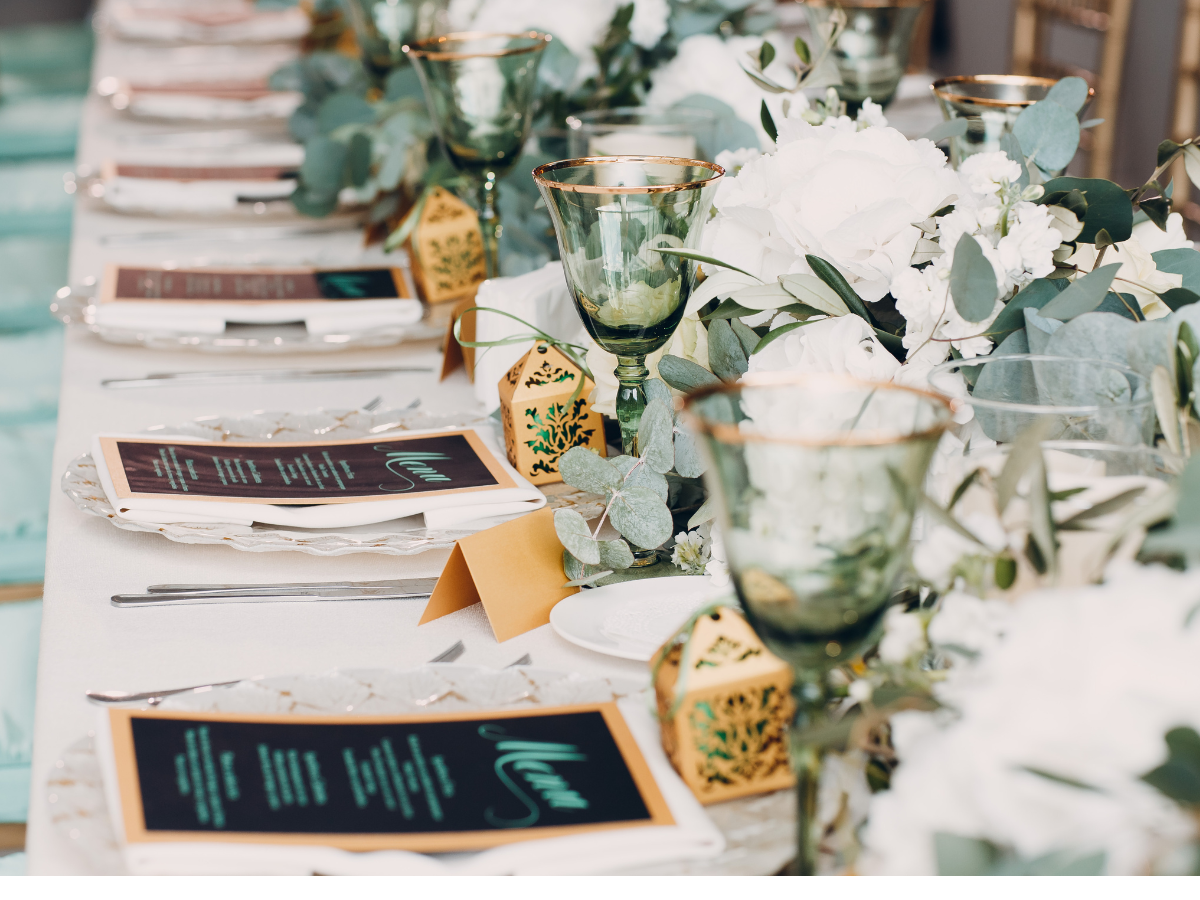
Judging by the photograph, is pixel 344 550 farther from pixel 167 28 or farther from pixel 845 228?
pixel 167 28

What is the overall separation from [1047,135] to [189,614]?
68cm

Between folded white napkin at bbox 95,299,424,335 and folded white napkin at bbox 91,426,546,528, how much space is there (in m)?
0.40

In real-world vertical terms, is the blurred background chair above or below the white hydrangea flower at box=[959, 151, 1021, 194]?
below

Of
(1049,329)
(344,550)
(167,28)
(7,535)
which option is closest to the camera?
(1049,329)

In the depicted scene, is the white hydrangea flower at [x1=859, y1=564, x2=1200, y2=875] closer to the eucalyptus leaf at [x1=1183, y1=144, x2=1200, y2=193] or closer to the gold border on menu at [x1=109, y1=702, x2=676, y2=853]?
the gold border on menu at [x1=109, y1=702, x2=676, y2=853]

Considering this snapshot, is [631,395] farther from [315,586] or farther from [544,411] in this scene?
[315,586]

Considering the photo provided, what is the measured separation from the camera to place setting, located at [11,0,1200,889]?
A: 455mm

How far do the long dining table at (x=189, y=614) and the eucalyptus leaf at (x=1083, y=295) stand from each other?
1.10 feet

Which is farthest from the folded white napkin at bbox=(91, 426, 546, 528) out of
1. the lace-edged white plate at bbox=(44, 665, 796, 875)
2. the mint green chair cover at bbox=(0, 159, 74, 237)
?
the mint green chair cover at bbox=(0, 159, 74, 237)

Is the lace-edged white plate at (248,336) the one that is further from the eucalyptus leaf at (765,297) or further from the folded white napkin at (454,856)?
the folded white napkin at (454,856)

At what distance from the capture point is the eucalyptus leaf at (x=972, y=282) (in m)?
0.71

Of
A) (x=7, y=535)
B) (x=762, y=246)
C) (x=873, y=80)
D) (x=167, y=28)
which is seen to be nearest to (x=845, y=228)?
(x=762, y=246)

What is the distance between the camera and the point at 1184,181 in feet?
10.7

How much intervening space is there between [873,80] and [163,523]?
3.54 feet
